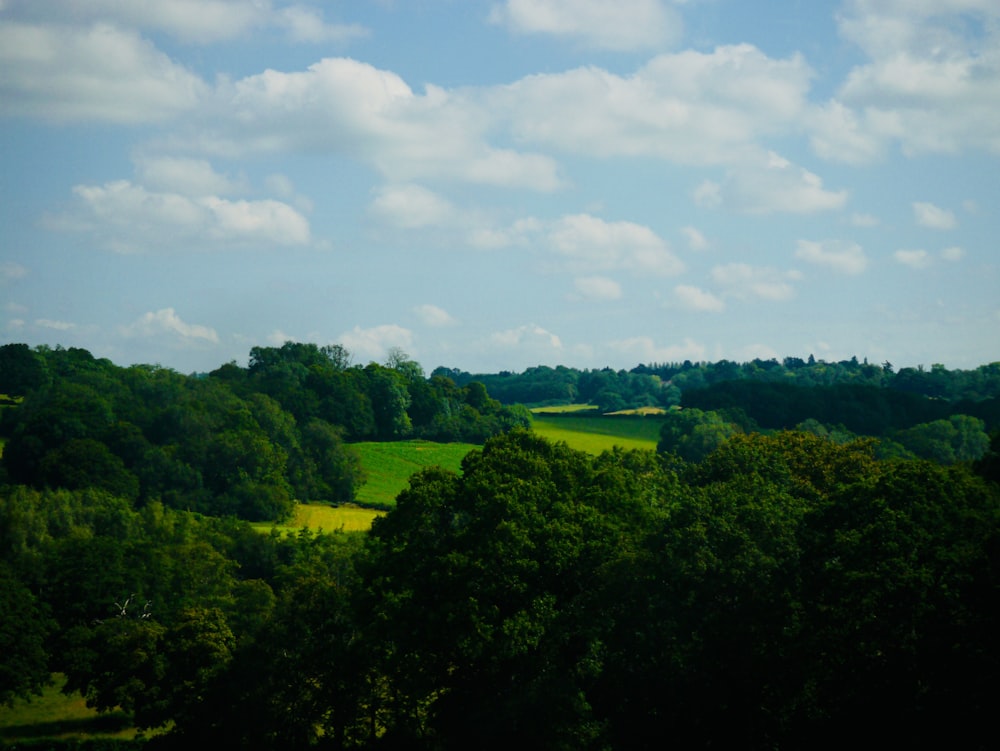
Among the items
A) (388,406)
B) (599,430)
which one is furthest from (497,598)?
(599,430)

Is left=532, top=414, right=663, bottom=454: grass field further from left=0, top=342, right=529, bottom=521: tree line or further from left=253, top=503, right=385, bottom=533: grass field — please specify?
left=253, top=503, right=385, bottom=533: grass field

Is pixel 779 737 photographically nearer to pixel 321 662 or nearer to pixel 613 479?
pixel 613 479

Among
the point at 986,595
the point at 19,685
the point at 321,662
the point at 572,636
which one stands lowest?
the point at 19,685

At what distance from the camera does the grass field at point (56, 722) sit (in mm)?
53750

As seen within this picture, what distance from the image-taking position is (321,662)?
44.5 metres

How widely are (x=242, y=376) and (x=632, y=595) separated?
145474 millimetres

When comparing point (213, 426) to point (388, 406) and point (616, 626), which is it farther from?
point (616, 626)

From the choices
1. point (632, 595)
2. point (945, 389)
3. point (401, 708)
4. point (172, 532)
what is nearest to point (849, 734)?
point (632, 595)

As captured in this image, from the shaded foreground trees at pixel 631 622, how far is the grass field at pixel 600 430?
94.9 meters

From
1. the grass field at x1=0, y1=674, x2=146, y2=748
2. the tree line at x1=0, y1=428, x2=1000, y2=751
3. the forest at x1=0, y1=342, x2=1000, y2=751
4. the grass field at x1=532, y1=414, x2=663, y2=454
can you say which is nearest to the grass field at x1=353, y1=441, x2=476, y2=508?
the grass field at x1=532, y1=414, x2=663, y2=454

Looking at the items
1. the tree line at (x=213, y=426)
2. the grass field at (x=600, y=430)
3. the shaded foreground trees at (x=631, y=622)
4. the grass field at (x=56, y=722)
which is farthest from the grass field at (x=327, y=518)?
the shaded foreground trees at (x=631, y=622)

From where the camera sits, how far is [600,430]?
164875 mm

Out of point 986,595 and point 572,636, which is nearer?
point 986,595

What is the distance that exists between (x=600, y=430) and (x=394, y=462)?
4201 centimetres
